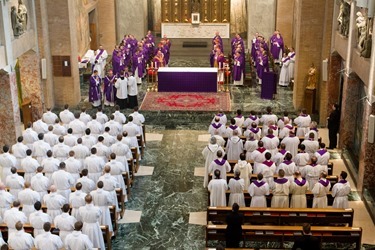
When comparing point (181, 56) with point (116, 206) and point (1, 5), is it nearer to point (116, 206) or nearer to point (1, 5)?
point (1, 5)

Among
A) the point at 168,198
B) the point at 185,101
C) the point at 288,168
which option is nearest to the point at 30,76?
the point at 185,101

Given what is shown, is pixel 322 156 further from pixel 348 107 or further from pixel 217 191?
pixel 348 107

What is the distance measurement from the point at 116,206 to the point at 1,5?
701 cm

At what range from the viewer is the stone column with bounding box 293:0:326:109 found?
829 inches

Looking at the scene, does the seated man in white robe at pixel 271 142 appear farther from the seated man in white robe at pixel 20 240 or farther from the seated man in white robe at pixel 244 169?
the seated man in white robe at pixel 20 240

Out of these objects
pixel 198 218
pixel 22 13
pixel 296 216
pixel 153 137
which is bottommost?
pixel 198 218

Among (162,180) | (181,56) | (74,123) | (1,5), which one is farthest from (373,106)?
(181,56)

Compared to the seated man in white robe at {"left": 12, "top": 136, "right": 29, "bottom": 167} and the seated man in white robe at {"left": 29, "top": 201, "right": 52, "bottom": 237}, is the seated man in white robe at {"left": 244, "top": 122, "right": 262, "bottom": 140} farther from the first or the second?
the seated man in white robe at {"left": 29, "top": 201, "right": 52, "bottom": 237}

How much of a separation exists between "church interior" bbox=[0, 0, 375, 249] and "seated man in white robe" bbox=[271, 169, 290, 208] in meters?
1.04

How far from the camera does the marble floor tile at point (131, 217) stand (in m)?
14.3

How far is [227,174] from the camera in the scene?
15328mm

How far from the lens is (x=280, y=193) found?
13781 mm

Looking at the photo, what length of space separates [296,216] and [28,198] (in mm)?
5779

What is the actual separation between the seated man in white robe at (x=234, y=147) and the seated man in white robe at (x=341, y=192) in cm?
371
